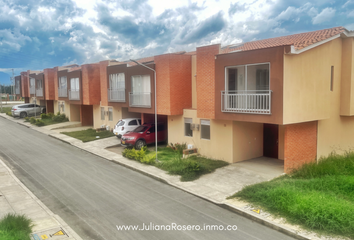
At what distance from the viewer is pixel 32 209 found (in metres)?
10.8

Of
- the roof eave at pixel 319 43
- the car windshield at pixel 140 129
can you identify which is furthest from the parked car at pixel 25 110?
the roof eave at pixel 319 43

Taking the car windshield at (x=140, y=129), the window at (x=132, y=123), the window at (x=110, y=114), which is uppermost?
the window at (x=110, y=114)

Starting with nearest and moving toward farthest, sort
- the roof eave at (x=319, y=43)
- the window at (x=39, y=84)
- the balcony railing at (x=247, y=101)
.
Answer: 1. the roof eave at (x=319, y=43)
2. the balcony railing at (x=247, y=101)
3. the window at (x=39, y=84)

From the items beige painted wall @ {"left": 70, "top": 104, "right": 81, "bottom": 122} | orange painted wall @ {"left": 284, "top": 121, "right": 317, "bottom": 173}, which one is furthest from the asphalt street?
beige painted wall @ {"left": 70, "top": 104, "right": 81, "bottom": 122}

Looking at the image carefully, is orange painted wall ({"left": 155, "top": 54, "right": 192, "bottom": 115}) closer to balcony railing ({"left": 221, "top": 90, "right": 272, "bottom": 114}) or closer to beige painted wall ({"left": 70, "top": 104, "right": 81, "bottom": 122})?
balcony railing ({"left": 221, "top": 90, "right": 272, "bottom": 114})

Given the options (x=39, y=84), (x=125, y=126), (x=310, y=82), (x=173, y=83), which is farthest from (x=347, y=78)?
(x=39, y=84)

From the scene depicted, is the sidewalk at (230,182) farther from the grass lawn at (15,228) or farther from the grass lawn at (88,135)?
the grass lawn at (15,228)

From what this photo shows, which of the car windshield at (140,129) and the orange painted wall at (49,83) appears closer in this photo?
the car windshield at (140,129)

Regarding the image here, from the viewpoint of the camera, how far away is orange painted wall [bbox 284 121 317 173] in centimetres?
1479

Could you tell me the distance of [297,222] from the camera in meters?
9.29

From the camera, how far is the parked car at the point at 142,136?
842 inches

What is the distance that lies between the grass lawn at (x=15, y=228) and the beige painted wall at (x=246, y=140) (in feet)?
36.2

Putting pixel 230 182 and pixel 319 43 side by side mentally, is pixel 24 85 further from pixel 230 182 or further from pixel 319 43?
pixel 319 43

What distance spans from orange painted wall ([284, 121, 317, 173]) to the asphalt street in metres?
5.56
